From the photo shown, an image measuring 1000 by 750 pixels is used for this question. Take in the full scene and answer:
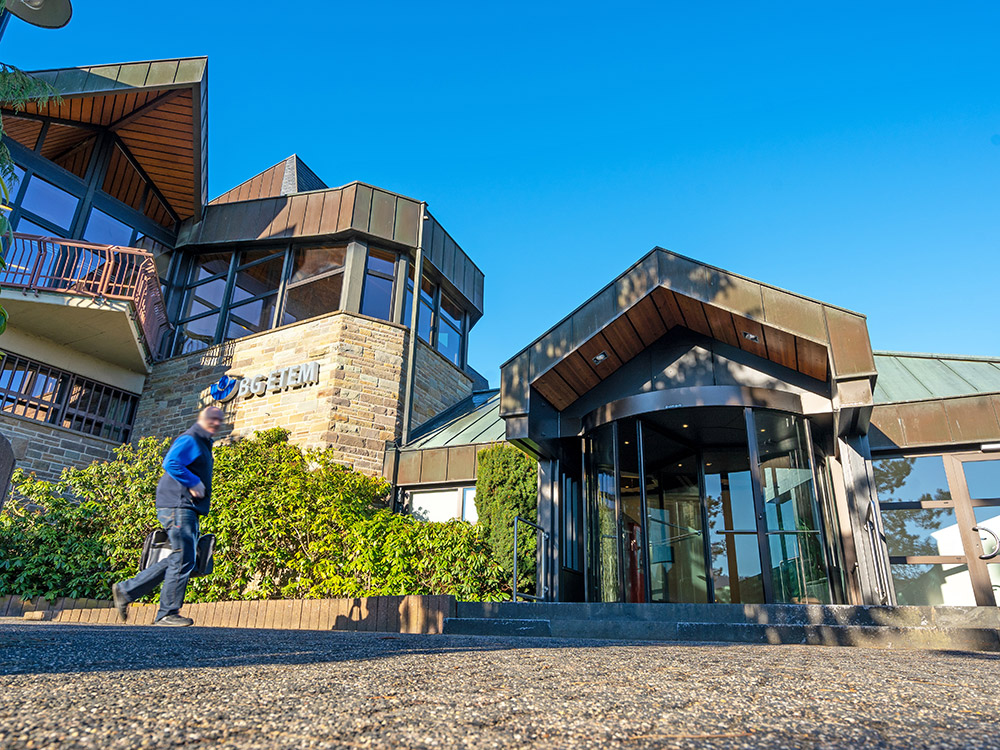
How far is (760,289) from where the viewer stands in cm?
782

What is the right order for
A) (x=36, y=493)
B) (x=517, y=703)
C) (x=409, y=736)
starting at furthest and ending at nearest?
1. (x=36, y=493)
2. (x=517, y=703)
3. (x=409, y=736)

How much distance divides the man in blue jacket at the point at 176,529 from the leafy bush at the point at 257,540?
4129mm

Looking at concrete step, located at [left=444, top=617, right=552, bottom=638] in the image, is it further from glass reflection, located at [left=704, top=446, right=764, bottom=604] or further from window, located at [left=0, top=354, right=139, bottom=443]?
window, located at [left=0, top=354, right=139, bottom=443]

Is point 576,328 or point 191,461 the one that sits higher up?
point 576,328

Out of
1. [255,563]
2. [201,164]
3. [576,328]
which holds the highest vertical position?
[201,164]

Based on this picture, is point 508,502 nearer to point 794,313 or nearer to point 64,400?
→ point 794,313

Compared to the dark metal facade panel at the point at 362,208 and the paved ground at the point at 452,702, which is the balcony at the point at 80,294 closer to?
the dark metal facade panel at the point at 362,208

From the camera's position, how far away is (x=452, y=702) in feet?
5.62

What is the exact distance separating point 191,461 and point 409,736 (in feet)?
12.3

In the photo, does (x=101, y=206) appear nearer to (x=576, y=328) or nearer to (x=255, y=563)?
(x=255, y=563)

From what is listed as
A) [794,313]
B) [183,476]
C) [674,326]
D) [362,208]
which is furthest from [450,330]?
[183,476]

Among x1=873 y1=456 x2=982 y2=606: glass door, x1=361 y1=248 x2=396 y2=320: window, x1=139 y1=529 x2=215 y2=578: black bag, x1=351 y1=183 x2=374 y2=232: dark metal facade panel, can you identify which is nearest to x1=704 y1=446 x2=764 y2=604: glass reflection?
x1=873 y1=456 x2=982 y2=606: glass door

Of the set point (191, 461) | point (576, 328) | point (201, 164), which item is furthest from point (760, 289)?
point (201, 164)

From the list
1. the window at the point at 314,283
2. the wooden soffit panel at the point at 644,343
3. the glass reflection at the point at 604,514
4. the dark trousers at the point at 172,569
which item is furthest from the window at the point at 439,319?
the dark trousers at the point at 172,569
